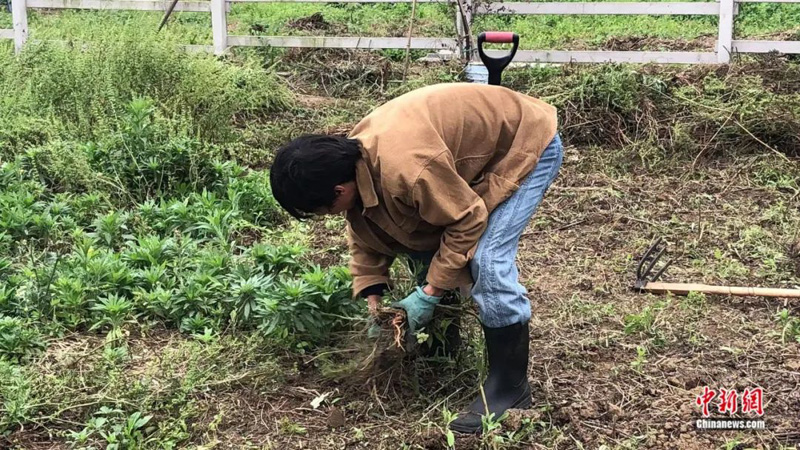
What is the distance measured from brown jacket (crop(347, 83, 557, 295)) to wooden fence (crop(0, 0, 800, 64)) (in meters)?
4.67

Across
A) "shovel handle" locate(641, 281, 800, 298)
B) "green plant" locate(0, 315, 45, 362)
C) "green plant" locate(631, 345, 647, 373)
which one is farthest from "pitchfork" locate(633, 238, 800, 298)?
"green plant" locate(0, 315, 45, 362)

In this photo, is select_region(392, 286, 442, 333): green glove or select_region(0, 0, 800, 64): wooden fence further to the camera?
select_region(0, 0, 800, 64): wooden fence

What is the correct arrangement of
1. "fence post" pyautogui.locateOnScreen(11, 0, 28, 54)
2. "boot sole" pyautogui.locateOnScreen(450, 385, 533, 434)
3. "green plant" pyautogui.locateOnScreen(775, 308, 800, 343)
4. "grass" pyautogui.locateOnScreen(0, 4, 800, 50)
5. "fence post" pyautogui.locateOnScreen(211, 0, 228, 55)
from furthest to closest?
"grass" pyautogui.locateOnScreen(0, 4, 800, 50) → "fence post" pyautogui.locateOnScreen(11, 0, 28, 54) → "fence post" pyautogui.locateOnScreen(211, 0, 228, 55) → "green plant" pyautogui.locateOnScreen(775, 308, 800, 343) → "boot sole" pyautogui.locateOnScreen(450, 385, 533, 434)

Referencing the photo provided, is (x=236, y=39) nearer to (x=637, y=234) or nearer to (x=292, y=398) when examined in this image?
(x=637, y=234)

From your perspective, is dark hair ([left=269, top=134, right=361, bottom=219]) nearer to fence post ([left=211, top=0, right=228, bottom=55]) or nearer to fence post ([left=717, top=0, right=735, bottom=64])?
fence post ([left=717, top=0, right=735, bottom=64])

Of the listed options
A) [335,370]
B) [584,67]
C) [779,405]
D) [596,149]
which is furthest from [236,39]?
[779,405]

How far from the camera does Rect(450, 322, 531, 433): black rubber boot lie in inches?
106

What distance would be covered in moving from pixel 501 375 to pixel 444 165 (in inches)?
30.6

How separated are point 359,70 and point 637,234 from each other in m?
4.04

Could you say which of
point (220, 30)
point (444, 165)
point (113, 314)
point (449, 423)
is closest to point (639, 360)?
point (449, 423)

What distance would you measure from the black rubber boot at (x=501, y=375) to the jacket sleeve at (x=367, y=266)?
1.42ft

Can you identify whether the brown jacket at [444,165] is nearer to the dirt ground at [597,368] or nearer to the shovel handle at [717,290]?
the dirt ground at [597,368]

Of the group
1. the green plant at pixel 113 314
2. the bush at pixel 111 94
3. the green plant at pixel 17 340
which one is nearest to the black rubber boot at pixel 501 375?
the green plant at pixel 113 314

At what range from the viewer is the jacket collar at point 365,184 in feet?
8.17
